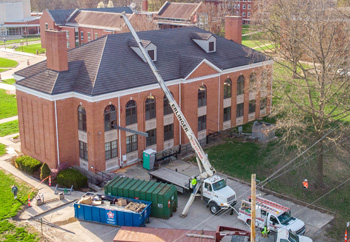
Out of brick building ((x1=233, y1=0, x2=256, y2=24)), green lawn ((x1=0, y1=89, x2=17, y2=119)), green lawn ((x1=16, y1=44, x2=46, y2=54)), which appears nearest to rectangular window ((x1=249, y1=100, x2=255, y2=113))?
green lawn ((x1=0, y1=89, x2=17, y2=119))

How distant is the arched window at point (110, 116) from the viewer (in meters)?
37.0

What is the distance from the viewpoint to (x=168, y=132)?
42125 mm

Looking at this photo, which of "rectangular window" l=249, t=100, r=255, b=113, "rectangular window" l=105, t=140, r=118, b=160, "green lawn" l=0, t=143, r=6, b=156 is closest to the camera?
"rectangular window" l=105, t=140, r=118, b=160

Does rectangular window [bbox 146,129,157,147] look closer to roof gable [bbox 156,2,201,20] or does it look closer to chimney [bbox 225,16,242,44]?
chimney [bbox 225,16,242,44]

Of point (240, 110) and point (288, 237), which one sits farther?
point (240, 110)

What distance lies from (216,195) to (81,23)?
7152 centimetres

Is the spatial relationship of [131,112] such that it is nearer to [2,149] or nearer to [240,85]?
[2,149]

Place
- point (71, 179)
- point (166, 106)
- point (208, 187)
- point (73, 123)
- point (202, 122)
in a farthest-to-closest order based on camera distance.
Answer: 1. point (202, 122)
2. point (166, 106)
3. point (73, 123)
4. point (71, 179)
5. point (208, 187)

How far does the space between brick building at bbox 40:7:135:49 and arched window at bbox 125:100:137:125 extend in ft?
167

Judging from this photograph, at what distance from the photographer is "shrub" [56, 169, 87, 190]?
34.9 meters

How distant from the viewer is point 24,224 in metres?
30.0

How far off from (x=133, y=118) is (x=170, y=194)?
10409 mm

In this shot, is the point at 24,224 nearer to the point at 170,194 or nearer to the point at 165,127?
the point at 170,194

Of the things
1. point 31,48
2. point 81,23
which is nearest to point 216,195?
point 81,23
